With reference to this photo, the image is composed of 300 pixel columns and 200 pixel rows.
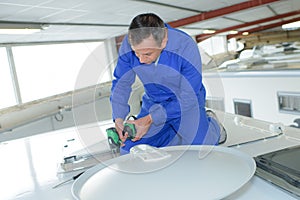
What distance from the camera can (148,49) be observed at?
110cm

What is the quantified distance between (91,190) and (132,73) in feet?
2.52

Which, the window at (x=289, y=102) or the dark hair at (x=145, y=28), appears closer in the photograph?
the dark hair at (x=145, y=28)

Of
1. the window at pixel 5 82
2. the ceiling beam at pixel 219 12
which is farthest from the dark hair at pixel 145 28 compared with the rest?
the window at pixel 5 82

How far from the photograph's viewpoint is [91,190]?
0.78 m

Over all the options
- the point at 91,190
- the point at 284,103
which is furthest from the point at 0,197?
the point at 284,103

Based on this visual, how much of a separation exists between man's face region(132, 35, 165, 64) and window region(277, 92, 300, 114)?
4.85 feet

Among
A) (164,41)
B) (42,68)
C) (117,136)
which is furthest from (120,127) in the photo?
(42,68)

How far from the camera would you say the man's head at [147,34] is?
1055 millimetres

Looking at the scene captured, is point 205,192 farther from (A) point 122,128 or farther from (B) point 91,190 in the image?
(A) point 122,128

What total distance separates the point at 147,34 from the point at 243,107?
218cm

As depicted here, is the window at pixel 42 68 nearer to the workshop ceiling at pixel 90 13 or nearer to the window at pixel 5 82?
the window at pixel 5 82

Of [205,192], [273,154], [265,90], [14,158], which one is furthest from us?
[265,90]

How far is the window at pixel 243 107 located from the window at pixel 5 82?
4.23 m

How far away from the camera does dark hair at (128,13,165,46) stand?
1053mm
